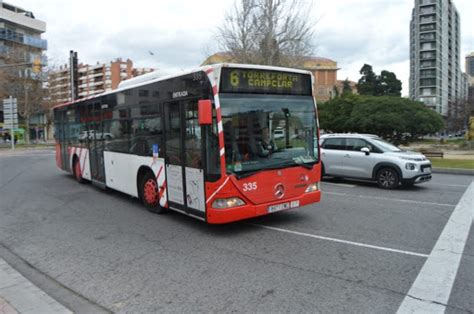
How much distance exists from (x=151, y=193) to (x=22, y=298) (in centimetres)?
421

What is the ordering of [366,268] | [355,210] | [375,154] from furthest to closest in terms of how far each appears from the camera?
[375,154]
[355,210]
[366,268]

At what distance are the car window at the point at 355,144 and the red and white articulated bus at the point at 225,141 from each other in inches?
226

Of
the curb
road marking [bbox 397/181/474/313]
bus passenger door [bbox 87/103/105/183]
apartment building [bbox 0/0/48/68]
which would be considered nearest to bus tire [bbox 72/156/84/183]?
bus passenger door [bbox 87/103/105/183]

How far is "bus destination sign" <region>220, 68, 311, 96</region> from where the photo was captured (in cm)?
623

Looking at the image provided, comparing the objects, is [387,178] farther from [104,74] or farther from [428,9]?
[104,74]

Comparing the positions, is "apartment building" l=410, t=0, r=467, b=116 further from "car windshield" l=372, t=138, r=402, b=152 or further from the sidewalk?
the sidewalk

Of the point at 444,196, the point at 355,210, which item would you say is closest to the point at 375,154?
the point at 444,196

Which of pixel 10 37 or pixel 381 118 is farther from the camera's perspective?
pixel 10 37

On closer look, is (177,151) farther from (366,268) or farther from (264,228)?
(366,268)

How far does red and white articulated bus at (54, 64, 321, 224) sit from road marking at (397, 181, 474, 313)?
2.41 m

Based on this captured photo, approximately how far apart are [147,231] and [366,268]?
3937 mm

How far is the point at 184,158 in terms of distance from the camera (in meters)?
6.83

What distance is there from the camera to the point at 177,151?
7020 millimetres

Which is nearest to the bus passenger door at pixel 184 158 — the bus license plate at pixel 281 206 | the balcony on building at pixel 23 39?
the bus license plate at pixel 281 206
